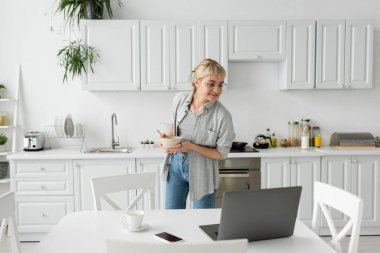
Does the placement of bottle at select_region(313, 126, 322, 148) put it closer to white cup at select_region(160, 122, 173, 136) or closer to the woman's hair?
the woman's hair

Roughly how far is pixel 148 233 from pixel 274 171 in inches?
92.4

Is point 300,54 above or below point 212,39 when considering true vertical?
below

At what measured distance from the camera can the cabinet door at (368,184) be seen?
3881mm

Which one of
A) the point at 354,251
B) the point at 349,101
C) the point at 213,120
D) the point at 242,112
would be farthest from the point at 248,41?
the point at 354,251

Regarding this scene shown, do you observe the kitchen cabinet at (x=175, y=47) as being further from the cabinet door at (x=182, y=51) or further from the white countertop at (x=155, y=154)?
the white countertop at (x=155, y=154)

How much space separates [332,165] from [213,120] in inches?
76.8

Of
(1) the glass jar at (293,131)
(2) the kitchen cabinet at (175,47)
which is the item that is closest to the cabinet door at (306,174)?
(1) the glass jar at (293,131)

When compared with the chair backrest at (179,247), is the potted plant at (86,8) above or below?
above

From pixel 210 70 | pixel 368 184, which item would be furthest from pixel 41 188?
pixel 368 184

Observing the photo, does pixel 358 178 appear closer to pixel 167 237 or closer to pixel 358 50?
pixel 358 50

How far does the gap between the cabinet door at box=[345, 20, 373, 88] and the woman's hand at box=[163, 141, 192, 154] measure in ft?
7.98

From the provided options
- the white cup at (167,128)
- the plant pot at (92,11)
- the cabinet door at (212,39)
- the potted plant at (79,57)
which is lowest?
the white cup at (167,128)

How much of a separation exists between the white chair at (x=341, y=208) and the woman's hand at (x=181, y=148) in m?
0.76

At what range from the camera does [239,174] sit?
3801mm
